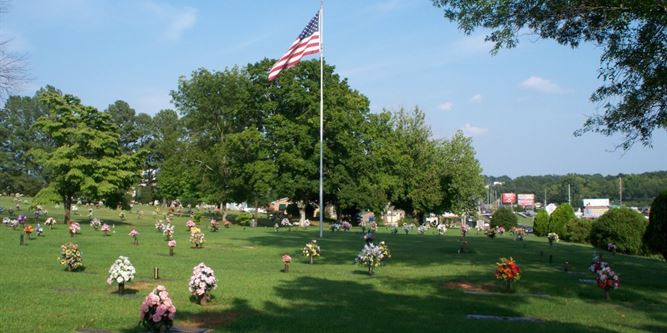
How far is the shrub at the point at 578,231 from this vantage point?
4153 cm

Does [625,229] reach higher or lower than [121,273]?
higher

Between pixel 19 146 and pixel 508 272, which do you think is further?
pixel 19 146

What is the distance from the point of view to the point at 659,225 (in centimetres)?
2039

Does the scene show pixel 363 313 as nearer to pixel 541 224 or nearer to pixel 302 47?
pixel 302 47

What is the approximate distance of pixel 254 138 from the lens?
53.4 meters

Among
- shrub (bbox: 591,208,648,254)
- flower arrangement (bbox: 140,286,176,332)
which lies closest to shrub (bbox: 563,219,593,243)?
shrub (bbox: 591,208,648,254)

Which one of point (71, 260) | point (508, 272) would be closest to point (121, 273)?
point (71, 260)

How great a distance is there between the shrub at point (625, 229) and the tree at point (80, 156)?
109 feet

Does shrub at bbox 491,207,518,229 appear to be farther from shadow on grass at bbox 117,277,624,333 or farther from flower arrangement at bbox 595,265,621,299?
shadow on grass at bbox 117,277,624,333

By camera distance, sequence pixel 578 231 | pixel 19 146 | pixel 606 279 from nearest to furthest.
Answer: pixel 606 279 → pixel 578 231 → pixel 19 146

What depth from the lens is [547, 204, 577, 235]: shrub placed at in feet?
145

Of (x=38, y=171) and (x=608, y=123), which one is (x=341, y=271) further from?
(x=38, y=171)

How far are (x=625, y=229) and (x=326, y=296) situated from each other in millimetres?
24177

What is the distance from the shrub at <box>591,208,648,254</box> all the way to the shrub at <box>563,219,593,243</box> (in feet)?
28.2
